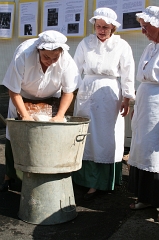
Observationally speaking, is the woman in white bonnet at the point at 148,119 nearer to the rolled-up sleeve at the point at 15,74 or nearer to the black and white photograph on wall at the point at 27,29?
the rolled-up sleeve at the point at 15,74

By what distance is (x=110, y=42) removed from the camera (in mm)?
4047

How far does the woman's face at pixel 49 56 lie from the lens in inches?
132

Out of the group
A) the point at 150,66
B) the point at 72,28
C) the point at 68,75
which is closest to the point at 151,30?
the point at 150,66

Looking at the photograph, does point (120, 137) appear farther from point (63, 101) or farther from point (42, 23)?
point (42, 23)

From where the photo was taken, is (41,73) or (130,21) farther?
(130,21)

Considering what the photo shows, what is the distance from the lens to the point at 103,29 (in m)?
3.97

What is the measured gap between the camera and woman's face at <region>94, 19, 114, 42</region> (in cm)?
393

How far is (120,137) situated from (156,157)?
2.44 ft

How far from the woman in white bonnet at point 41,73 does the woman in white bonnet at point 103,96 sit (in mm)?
302

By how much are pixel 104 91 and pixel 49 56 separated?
84 centimetres

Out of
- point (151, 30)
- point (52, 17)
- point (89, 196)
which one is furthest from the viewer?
point (52, 17)

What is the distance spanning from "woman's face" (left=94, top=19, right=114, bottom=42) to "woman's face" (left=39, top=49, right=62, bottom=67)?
73 cm

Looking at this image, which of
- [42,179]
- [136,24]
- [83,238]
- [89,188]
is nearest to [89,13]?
[136,24]

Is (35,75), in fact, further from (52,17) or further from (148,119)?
(52,17)
